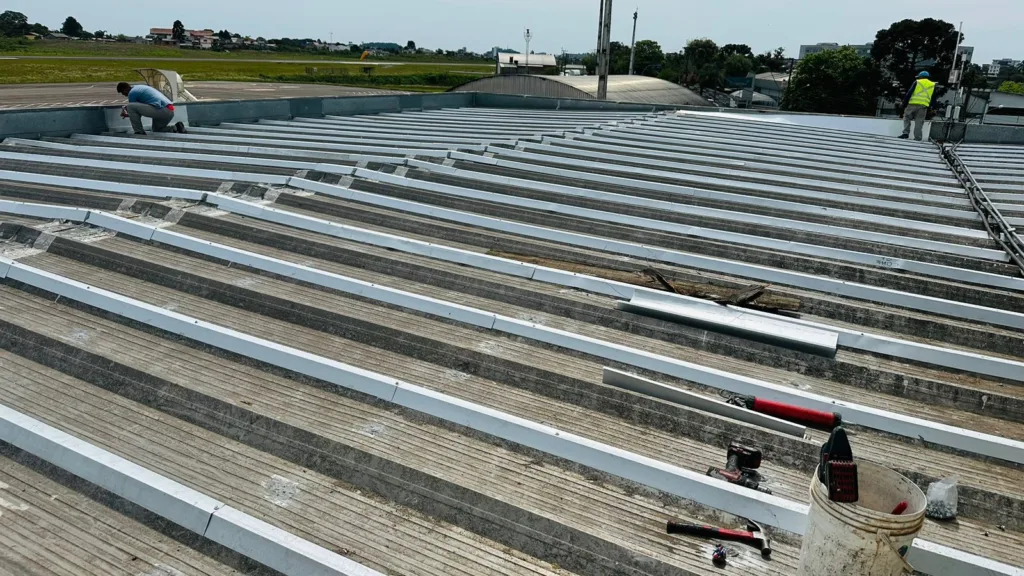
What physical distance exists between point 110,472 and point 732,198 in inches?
317

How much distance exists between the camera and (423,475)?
12.3 feet

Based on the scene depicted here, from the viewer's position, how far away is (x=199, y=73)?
58.1 m

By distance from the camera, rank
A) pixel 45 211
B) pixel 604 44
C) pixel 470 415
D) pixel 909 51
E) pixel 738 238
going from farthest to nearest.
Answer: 1. pixel 909 51
2. pixel 604 44
3. pixel 738 238
4. pixel 45 211
5. pixel 470 415

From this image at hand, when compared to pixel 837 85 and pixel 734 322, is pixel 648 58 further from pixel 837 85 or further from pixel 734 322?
pixel 734 322

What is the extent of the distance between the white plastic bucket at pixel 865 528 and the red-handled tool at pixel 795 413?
Answer: 150cm

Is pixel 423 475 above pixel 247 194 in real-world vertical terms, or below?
below

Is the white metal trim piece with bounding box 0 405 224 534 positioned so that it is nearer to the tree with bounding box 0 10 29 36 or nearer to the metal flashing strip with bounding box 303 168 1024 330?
the metal flashing strip with bounding box 303 168 1024 330

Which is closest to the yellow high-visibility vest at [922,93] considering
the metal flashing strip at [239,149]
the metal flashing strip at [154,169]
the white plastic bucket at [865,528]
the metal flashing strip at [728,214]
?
the metal flashing strip at [728,214]

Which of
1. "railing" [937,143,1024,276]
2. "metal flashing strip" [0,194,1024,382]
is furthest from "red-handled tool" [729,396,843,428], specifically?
"railing" [937,143,1024,276]

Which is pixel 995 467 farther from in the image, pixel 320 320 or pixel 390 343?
pixel 320 320

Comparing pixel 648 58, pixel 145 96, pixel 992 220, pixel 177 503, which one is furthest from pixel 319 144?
pixel 648 58

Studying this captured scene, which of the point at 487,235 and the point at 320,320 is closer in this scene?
the point at 320,320

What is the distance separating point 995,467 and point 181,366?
5.37 meters

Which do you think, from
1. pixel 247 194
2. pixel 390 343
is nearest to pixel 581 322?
pixel 390 343
